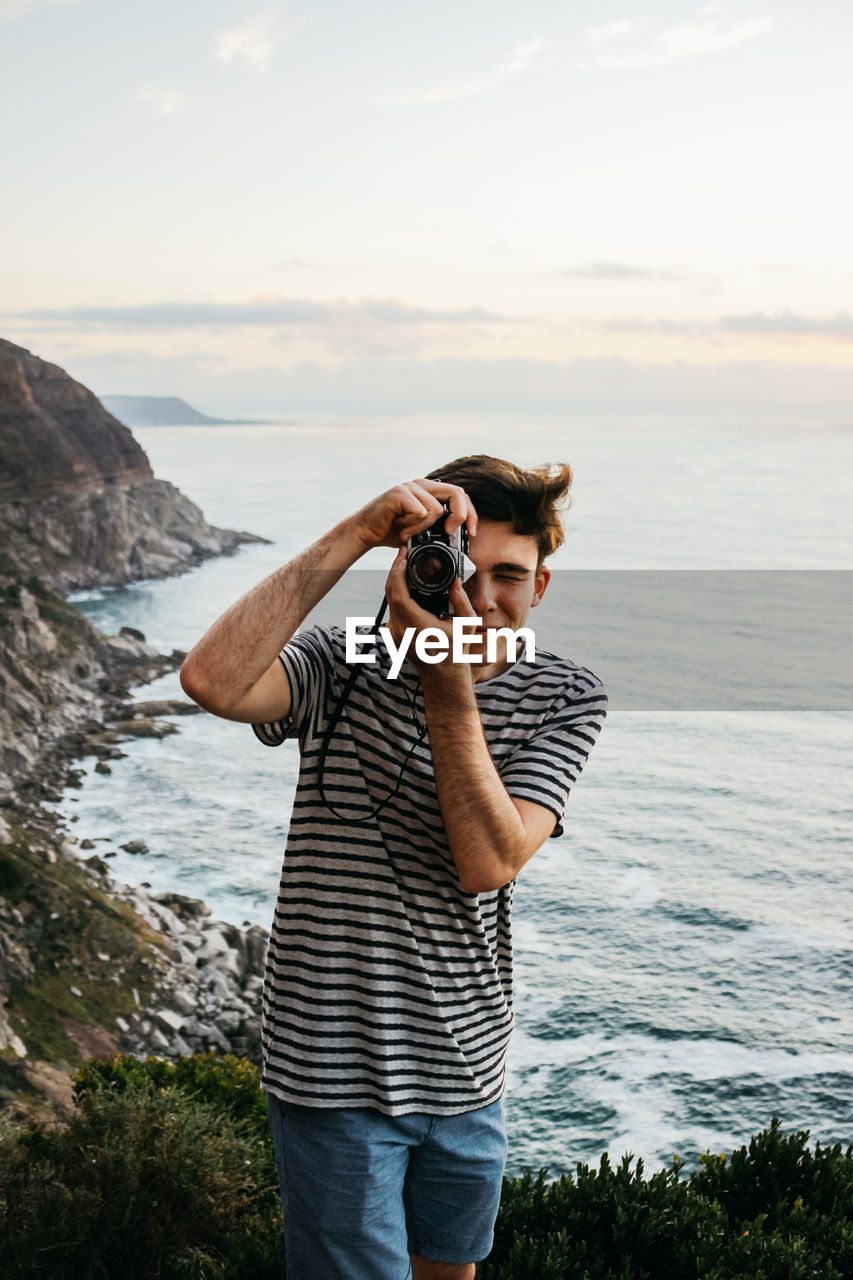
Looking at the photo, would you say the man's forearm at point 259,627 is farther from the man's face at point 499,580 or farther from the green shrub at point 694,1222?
the green shrub at point 694,1222

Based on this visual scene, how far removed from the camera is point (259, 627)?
207 cm

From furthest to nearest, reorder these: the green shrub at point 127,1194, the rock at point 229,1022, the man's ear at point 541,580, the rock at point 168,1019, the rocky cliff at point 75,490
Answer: the rocky cliff at point 75,490
the rock at point 229,1022
the rock at point 168,1019
the green shrub at point 127,1194
the man's ear at point 541,580

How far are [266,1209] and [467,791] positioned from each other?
4.88 metres

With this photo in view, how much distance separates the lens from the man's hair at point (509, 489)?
7.44 feet

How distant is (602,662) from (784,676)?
35.3 feet

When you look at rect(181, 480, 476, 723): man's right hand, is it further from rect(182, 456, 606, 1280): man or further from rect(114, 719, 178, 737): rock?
rect(114, 719, 178, 737): rock

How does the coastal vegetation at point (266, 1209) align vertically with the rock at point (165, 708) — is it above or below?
above

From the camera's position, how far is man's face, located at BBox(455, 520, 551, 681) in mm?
2227

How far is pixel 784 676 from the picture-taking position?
209ft

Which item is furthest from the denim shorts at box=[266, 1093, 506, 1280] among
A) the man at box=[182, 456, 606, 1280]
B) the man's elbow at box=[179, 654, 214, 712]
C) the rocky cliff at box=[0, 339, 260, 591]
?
the rocky cliff at box=[0, 339, 260, 591]

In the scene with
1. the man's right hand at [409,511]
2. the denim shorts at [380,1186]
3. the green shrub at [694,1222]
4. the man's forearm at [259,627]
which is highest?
the man's right hand at [409,511]

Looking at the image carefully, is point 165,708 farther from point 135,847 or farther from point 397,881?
point 397,881

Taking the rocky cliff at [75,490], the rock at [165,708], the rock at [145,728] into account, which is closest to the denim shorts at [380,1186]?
the rock at [145,728]

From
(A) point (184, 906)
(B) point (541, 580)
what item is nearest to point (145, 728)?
(A) point (184, 906)
